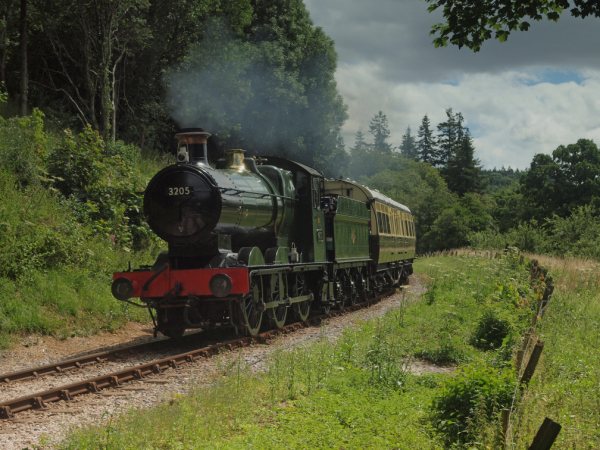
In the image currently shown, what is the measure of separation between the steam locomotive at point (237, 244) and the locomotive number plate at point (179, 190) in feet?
0.06

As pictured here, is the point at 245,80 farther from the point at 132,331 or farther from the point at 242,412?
the point at 242,412

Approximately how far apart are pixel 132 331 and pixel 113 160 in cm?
795

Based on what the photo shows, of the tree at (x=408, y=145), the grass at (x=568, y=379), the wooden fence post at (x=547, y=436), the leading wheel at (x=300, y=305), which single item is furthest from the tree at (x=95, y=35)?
the tree at (x=408, y=145)

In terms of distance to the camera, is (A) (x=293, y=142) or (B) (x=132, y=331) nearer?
(B) (x=132, y=331)

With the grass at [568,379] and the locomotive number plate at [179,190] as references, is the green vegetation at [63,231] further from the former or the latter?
the grass at [568,379]

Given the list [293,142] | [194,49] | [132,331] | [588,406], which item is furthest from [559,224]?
[588,406]

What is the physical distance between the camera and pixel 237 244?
13.5m

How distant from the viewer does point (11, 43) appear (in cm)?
2781

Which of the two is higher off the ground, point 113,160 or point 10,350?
point 113,160

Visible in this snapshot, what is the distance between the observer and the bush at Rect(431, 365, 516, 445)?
668cm

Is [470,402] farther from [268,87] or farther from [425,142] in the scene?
[425,142]

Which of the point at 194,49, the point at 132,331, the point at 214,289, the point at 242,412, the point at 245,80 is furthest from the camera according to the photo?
the point at 245,80

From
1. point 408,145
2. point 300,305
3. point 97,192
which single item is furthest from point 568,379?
point 408,145

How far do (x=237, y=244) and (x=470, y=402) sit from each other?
289 inches
